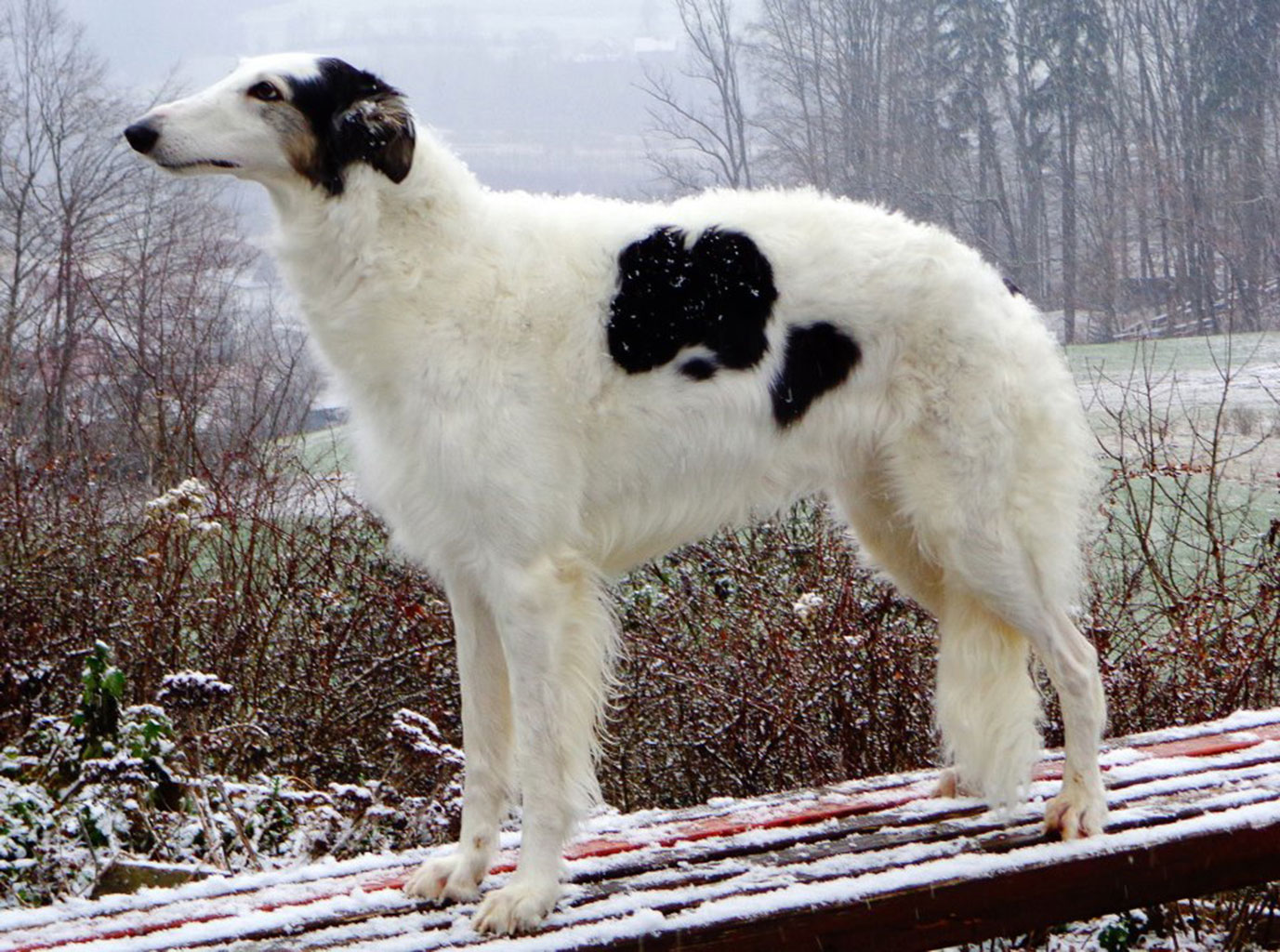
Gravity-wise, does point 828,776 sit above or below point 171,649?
below

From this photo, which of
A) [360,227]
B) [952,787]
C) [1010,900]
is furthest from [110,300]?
[1010,900]

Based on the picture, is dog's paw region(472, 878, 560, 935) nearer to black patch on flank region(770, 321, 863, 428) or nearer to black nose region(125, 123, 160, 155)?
black patch on flank region(770, 321, 863, 428)

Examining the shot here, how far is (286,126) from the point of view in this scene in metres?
2.99

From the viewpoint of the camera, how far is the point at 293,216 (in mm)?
3098

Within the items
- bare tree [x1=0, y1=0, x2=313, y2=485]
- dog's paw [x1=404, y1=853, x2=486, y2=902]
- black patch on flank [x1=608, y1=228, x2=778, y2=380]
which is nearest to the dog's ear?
black patch on flank [x1=608, y1=228, x2=778, y2=380]

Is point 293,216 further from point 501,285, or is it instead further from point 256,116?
point 501,285

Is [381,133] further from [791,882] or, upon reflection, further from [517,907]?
[791,882]

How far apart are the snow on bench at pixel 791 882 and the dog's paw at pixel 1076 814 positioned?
44 mm

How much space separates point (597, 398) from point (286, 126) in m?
0.92

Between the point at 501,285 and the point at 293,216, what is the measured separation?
19.7 inches

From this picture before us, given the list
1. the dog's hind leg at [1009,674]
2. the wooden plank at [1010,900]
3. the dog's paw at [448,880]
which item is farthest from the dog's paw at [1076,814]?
the dog's paw at [448,880]

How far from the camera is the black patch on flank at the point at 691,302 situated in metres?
3.17

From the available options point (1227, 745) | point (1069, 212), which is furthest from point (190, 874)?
point (1069, 212)

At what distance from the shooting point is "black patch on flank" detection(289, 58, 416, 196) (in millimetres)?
3000
